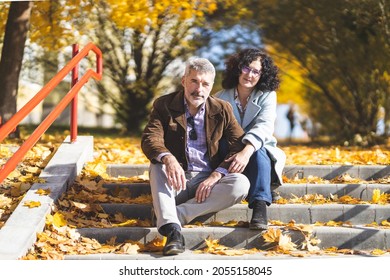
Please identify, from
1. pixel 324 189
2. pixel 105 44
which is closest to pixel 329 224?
pixel 324 189

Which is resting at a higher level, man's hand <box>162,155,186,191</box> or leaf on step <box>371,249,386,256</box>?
man's hand <box>162,155,186,191</box>

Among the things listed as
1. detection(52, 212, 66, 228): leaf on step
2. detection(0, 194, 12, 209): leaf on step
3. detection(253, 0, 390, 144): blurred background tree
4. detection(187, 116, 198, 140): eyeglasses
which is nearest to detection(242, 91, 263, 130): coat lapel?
detection(187, 116, 198, 140): eyeglasses

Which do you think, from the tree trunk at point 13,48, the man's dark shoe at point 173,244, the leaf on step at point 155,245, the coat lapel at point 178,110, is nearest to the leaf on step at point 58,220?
the leaf on step at point 155,245

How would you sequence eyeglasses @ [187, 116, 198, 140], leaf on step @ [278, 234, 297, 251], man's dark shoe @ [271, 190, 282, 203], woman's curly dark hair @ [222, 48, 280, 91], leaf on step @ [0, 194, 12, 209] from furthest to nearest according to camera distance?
man's dark shoe @ [271, 190, 282, 203] → woman's curly dark hair @ [222, 48, 280, 91] → leaf on step @ [0, 194, 12, 209] → eyeglasses @ [187, 116, 198, 140] → leaf on step @ [278, 234, 297, 251]

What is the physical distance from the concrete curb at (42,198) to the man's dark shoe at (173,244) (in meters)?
0.95

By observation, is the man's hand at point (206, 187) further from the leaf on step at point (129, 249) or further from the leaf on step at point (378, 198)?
the leaf on step at point (378, 198)

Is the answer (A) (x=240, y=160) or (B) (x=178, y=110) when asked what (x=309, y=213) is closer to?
(A) (x=240, y=160)

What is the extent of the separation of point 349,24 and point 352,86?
1.19 m

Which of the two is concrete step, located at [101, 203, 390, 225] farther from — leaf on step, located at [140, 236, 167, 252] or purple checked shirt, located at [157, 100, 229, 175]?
leaf on step, located at [140, 236, 167, 252]

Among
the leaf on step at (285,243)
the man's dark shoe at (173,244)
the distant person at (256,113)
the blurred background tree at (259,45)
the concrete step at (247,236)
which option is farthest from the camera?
the blurred background tree at (259,45)

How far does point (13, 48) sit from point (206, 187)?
5.45 meters

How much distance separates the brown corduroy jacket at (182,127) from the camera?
5.54m

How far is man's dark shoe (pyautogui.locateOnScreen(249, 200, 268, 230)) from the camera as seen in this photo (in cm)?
530

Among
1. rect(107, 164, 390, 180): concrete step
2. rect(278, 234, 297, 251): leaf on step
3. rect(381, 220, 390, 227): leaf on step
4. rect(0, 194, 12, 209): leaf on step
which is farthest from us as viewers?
rect(107, 164, 390, 180): concrete step
